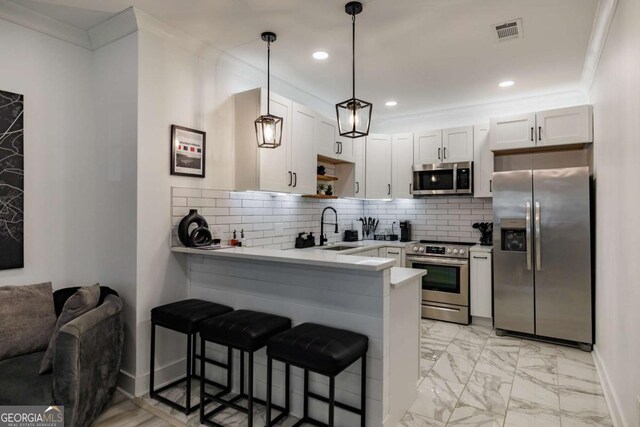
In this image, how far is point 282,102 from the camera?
137 inches

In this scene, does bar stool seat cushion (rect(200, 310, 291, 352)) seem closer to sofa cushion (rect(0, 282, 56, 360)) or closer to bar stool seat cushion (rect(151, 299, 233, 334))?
bar stool seat cushion (rect(151, 299, 233, 334))

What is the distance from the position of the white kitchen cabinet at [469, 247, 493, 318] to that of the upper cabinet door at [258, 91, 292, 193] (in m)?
2.42

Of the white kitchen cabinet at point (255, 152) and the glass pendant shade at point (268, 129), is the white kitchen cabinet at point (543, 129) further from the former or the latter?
the glass pendant shade at point (268, 129)

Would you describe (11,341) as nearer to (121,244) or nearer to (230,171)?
(121,244)

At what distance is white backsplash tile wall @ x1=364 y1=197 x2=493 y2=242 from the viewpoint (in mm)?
4938

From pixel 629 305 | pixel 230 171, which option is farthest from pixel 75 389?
pixel 629 305

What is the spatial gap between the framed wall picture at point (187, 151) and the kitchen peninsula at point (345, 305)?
0.67 metres

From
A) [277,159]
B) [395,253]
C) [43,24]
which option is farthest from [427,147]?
[43,24]

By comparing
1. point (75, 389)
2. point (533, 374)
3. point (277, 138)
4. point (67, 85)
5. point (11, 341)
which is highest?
point (67, 85)

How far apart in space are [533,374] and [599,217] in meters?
1.52

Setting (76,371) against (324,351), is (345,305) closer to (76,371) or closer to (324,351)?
(324,351)

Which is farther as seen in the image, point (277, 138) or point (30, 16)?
point (277, 138)

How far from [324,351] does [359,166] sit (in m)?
3.52

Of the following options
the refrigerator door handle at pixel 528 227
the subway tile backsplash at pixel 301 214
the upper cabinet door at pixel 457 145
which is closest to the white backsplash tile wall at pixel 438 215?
the subway tile backsplash at pixel 301 214
